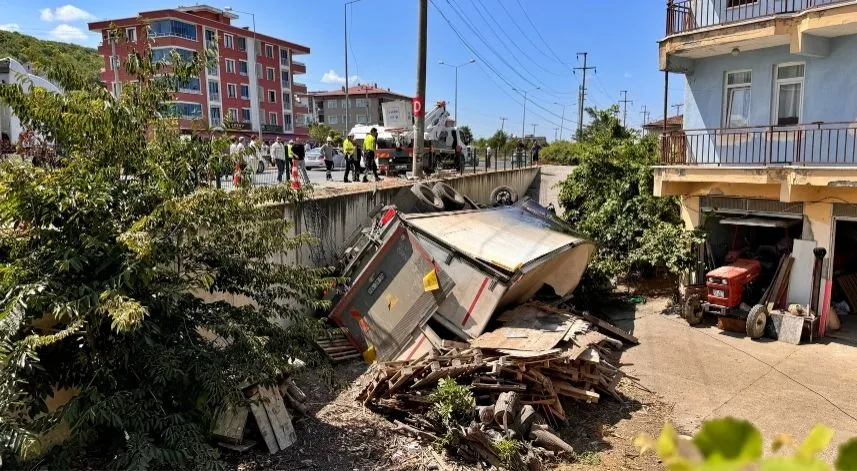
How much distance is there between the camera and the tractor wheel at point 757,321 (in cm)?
1103

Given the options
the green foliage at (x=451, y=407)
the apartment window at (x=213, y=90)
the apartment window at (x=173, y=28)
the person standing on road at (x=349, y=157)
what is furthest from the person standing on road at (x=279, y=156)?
the apartment window at (x=213, y=90)

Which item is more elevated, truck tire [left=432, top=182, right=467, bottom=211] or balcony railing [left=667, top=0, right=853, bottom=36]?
balcony railing [left=667, top=0, right=853, bottom=36]

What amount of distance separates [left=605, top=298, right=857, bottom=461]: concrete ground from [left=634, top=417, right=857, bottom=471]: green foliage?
7255mm

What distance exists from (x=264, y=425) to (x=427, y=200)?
748 centimetres

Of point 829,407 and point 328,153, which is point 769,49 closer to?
point 829,407

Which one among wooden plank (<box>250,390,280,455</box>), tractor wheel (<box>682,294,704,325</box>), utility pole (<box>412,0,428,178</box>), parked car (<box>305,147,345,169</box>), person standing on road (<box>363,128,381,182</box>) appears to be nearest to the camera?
wooden plank (<box>250,390,280,455</box>)

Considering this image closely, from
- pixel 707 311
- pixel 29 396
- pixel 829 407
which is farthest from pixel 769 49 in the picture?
pixel 29 396

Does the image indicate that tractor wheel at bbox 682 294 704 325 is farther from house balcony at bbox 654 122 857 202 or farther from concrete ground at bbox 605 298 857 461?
house balcony at bbox 654 122 857 202

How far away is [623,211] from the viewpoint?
15.1 metres

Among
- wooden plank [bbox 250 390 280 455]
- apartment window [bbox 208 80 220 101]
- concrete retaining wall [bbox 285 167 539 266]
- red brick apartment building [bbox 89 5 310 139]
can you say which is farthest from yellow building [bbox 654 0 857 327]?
apartment window [bbox 208 80 220 101]

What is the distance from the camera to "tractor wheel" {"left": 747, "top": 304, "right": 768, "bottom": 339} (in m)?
11.0

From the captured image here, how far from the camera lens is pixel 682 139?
13.0m

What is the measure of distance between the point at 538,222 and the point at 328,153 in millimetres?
10448

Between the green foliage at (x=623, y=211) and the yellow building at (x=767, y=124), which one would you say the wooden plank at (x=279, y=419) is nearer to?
Answer: the green foliage at (x=623, y=211)
